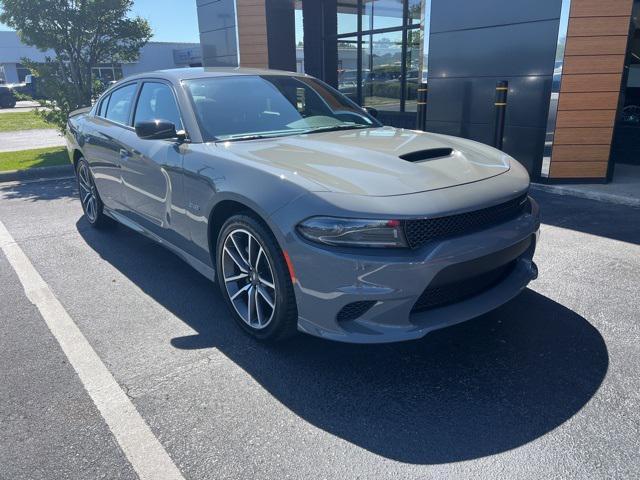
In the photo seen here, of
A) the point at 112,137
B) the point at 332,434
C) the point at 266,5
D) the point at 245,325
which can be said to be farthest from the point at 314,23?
the point at 332,434

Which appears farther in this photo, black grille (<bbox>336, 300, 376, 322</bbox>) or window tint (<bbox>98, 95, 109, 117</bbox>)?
window tint (<bbox>98, 95, 109, 117</bbox>)

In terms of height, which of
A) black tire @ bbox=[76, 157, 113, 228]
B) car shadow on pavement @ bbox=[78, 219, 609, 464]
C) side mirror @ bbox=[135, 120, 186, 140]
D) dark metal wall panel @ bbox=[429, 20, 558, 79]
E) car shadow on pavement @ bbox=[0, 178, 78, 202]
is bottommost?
car shadow on pavement @ bbox=[0, 178, 78, 202]

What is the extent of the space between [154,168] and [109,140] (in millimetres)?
1133

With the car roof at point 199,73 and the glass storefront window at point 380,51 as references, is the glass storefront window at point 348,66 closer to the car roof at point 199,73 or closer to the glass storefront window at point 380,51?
the glass storefront window at point 380,51

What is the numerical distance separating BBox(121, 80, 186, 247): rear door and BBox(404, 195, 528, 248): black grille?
5.90ft

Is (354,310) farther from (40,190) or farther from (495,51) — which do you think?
(40,190)

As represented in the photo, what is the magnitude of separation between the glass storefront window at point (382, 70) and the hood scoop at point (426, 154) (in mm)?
9205

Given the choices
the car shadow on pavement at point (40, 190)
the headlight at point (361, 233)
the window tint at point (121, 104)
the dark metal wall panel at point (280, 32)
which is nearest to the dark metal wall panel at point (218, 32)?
the dark metal wall panel at point (280, 32)

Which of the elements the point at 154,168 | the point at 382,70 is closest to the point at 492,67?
the point at 382,70

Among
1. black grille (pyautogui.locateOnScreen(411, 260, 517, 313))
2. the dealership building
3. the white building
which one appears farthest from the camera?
the white building

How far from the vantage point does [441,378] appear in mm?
2754

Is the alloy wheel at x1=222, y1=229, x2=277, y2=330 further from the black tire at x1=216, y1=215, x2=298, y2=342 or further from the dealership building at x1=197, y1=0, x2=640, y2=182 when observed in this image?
the dealership building at x1=197, y1=0, x2=640, y2=182

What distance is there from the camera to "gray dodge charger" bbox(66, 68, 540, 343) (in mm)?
2539

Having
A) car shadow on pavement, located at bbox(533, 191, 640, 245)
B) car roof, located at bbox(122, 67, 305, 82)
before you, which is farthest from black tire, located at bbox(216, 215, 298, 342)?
car shadow on pavement, located at bbox(533, 191, 640, 245)
